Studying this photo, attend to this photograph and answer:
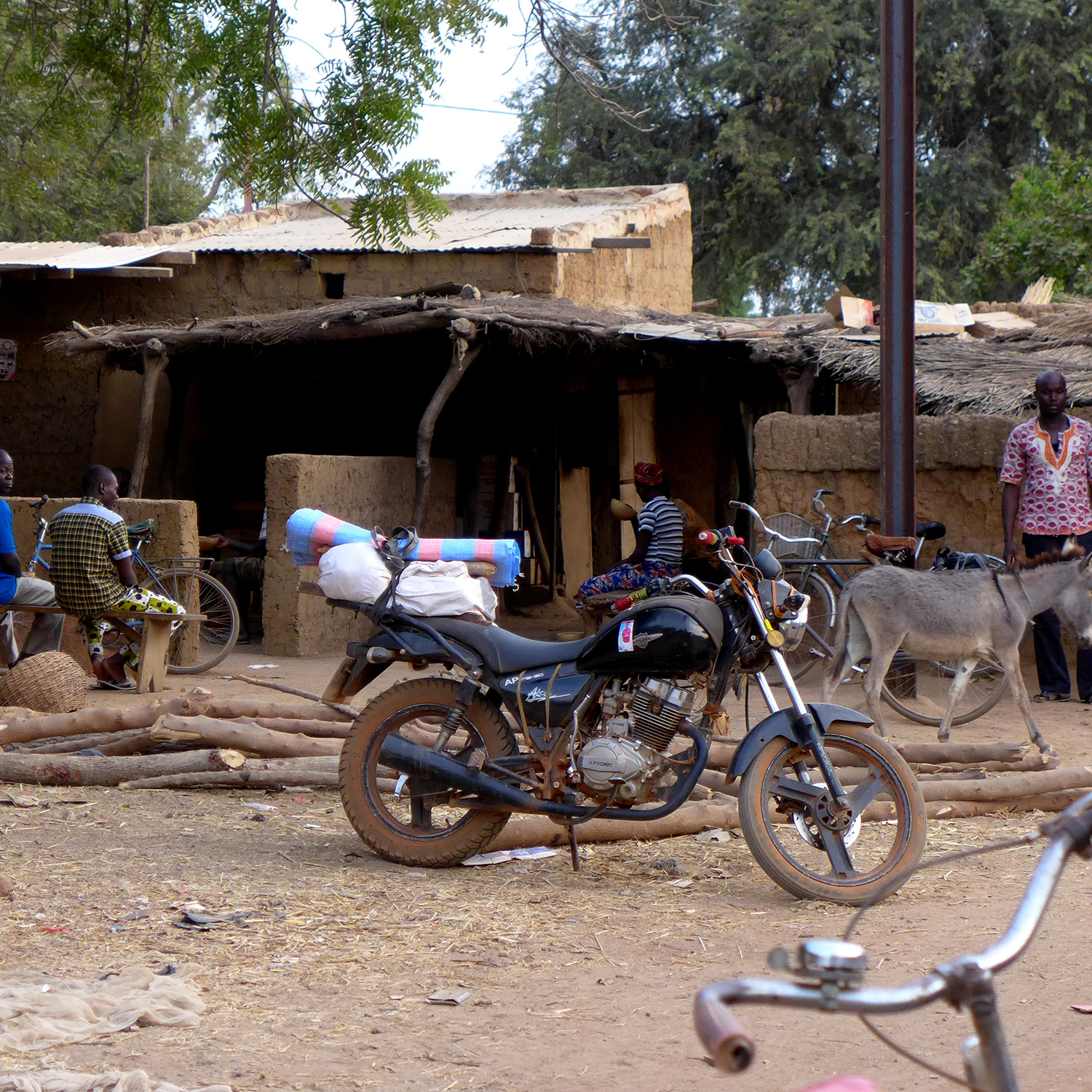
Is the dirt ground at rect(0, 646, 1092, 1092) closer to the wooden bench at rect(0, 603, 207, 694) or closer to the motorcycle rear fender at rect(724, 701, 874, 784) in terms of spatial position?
the motorcycle rear fender at rect(724, 701, 874, 784)

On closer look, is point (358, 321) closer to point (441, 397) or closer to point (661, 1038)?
point (441, 397)

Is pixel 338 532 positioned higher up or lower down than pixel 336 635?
higher up

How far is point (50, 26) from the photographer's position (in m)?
6.97

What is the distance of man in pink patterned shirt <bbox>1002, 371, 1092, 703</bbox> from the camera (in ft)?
27.2

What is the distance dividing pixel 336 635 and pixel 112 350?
12.4ft

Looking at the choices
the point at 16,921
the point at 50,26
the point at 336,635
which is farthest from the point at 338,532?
the point at 336,635

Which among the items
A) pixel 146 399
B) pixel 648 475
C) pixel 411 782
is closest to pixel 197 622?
pixel 146 399

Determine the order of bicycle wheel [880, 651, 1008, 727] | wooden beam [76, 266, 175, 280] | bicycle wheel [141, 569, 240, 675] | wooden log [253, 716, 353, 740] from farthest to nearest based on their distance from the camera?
wooden beam [76, 266, 175, 280], bicycle wheel [141, 569, 240, 675], bicycle wheel [880, 651, 1008, 727], wooden log [253, 716, 353, 740]

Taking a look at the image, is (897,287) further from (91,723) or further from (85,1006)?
(85,1006)

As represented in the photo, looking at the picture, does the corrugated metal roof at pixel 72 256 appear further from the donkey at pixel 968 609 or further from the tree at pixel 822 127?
the tree at pixel 822 127

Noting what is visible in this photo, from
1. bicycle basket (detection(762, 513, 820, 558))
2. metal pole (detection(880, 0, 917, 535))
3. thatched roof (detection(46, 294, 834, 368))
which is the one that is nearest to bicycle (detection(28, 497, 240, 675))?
thatched roof (detection(46, 294, 834, 368))

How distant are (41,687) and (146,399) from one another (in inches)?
217

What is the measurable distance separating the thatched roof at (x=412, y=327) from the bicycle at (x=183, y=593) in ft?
8.25

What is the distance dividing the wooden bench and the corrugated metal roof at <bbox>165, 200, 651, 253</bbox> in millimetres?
5771
